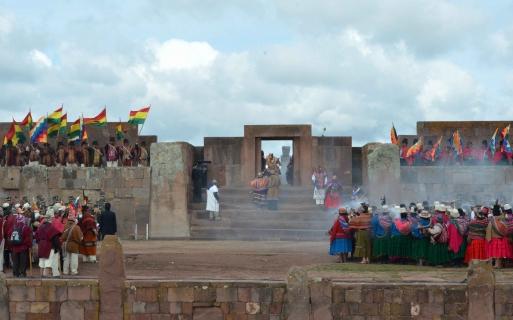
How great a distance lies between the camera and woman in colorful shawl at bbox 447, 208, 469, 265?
680 inches

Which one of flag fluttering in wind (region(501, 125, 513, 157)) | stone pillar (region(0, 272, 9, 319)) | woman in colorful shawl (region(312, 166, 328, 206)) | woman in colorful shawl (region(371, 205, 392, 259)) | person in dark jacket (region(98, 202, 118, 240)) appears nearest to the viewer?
stone pillar (region(0, 272, 9, 319))

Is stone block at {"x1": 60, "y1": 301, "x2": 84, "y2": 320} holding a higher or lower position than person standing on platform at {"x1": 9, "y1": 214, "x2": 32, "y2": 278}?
lower

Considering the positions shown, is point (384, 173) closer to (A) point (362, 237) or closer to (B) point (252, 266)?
(A) point (362, 237)

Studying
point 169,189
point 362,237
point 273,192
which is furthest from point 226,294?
point 169,189

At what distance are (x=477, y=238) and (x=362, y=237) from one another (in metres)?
2.55

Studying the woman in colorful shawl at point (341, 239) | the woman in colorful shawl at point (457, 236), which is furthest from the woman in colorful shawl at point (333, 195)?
the woman in colorful shawl at point (457, 236)

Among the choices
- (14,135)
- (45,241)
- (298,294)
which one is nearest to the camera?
(298,294)

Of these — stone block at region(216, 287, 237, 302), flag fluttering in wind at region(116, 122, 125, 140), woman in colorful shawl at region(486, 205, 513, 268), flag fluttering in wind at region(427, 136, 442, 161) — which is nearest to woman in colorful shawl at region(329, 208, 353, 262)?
woman in colorful shawl at region(486, 205, 513, 268)

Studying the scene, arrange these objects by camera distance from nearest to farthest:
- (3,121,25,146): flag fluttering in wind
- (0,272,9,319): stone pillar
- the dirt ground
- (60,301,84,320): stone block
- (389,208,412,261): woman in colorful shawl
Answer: (60,301,84,320): stone block < (0,272,9,319): stone pillar < the dirt ground < (389,208,412,261): woman in colorful shawl < (3,121,25,146): flag fluttering in wind

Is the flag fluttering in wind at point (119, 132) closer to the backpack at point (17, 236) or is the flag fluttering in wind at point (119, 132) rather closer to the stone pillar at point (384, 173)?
the stone pillar at point (384, 173)

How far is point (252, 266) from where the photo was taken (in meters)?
17.2

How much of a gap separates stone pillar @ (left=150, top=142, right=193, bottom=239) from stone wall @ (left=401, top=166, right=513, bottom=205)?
279 inches

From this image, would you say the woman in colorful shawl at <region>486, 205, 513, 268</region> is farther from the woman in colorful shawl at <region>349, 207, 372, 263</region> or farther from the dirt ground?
the woman in colorful shawl at <region>349, 207, 372, 263</region>

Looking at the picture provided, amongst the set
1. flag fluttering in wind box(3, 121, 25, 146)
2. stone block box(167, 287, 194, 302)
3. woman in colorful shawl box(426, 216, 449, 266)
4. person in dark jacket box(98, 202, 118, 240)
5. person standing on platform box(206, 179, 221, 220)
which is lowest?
stone block box(167, 287, 194, 302)
